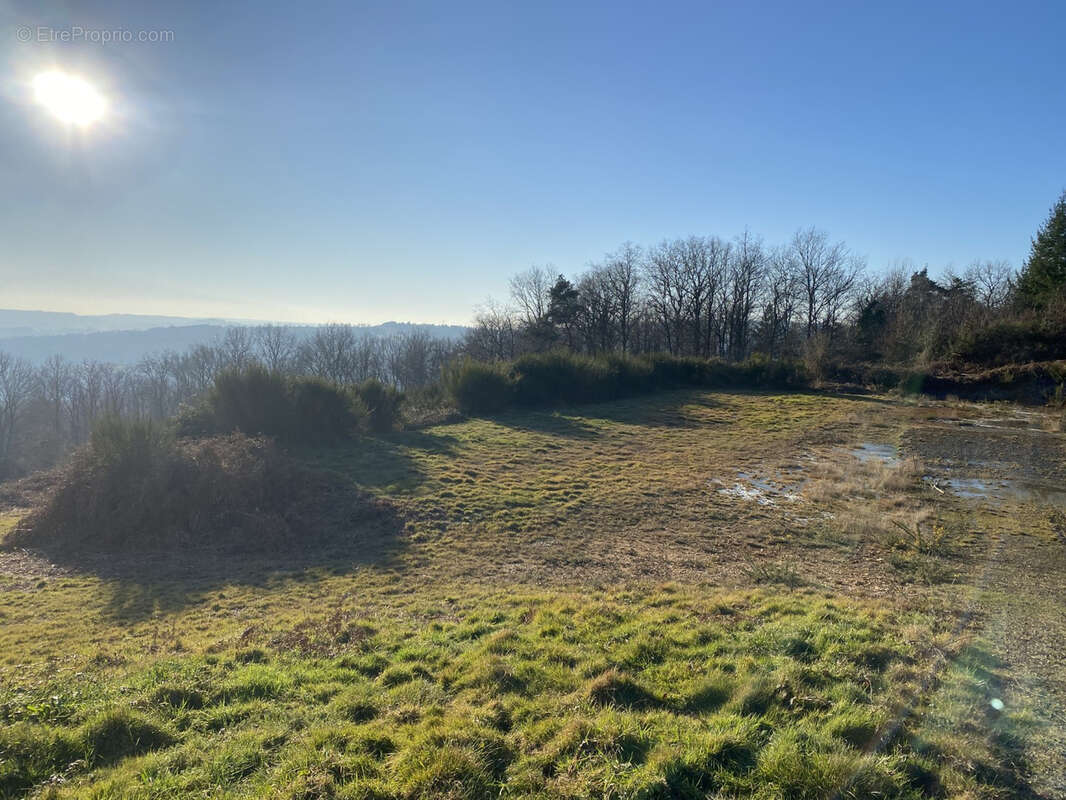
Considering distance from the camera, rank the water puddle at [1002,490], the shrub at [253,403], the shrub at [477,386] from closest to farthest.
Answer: the water puddle at [1002,490] < the shrub at [253,403] < the shrub at [477,386]

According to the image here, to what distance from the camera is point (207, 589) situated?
7859 millimetres

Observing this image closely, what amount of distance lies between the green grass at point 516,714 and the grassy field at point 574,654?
2 cm

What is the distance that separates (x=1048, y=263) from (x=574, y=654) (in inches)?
1574

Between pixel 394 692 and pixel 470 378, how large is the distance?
21.2m

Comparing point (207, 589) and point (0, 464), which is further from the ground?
point (207, 589)

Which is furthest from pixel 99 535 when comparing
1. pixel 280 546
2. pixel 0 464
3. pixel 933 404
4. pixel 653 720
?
pixel 933 404

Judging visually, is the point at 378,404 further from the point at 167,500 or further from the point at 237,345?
the point at 237,345

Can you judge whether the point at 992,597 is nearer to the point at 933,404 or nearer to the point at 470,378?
the point at 470,378

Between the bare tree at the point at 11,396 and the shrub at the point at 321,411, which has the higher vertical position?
the shrub at the point at 321,411

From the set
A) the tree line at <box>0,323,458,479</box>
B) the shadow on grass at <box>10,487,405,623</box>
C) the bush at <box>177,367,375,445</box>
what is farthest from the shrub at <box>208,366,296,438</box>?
the tree line at <box>0,323,458,479</box>

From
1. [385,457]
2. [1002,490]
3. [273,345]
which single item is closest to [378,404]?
[385,457]

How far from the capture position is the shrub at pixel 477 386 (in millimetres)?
24828

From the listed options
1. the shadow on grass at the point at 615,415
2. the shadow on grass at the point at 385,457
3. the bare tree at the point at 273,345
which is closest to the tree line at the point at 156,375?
the bare tree at the point at 273,345

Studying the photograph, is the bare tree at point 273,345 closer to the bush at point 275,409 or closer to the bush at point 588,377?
the bush at point 588,377
